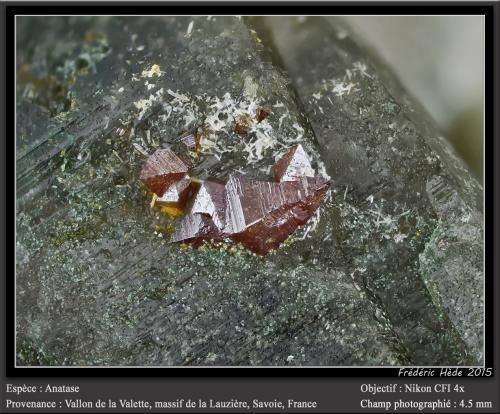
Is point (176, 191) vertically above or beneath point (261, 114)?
beneath

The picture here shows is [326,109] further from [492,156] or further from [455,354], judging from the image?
[455,354]

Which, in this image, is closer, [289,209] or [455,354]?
[289,209]

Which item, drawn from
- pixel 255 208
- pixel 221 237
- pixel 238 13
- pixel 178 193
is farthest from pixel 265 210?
pixel 238 13

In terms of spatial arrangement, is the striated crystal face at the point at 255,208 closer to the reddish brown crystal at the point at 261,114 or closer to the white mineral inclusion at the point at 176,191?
the white mineral inclusion at the point at 176,191

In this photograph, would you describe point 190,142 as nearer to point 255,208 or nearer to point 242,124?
point 242,124

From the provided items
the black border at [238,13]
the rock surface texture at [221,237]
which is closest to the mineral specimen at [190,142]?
the rock surface texture at [221,237]

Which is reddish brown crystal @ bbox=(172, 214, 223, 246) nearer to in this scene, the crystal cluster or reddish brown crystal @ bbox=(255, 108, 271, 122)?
the crystal cluster

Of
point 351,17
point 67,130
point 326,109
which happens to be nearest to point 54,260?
point 67,130
